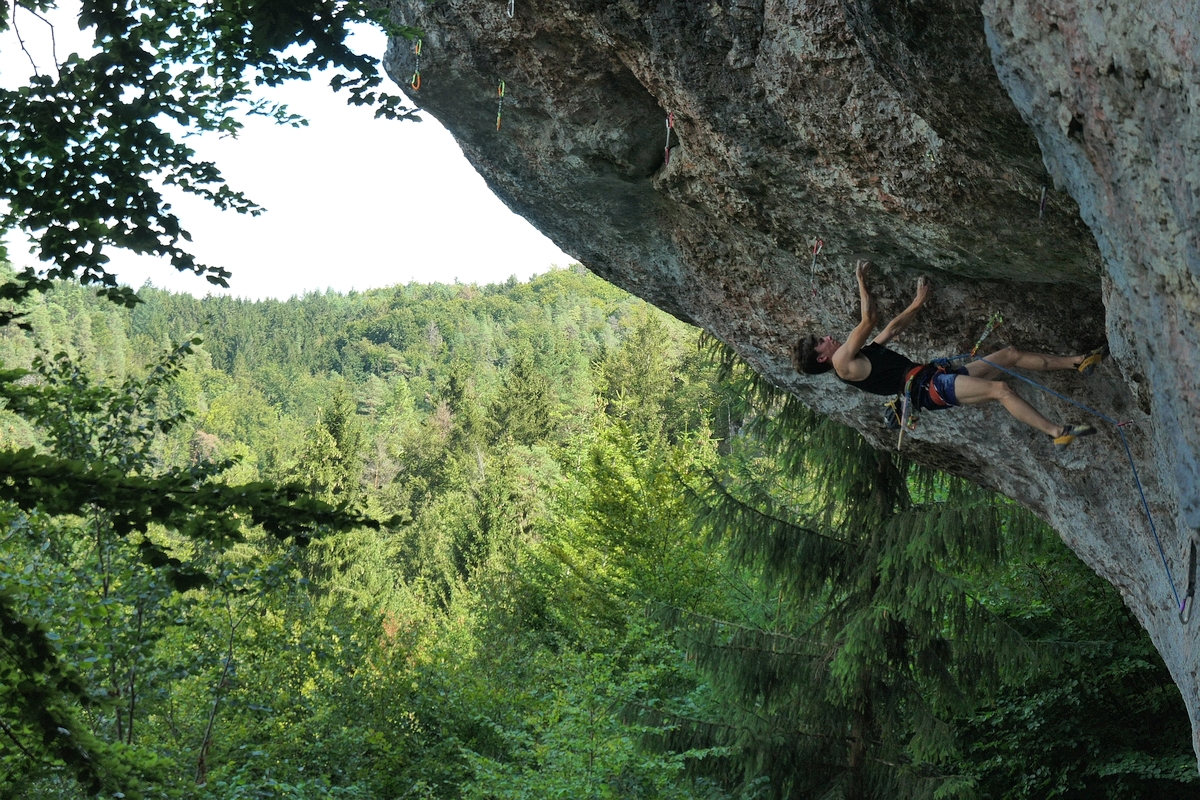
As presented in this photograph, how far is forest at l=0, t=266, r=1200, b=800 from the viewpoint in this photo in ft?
12.4

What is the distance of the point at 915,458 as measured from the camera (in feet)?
26.2

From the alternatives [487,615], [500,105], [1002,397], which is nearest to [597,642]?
[487,615]

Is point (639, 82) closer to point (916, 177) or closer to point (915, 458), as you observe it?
point (916, 177)

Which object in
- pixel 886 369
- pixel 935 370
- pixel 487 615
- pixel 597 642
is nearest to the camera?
pixel 935 370

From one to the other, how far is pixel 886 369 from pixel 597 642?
9.75 meters

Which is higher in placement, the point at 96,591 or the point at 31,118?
the point at 31,118

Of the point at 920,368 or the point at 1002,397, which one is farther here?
the point at 920,368

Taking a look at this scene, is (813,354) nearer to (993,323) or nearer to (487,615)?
(993,323)

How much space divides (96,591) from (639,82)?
4.96 m

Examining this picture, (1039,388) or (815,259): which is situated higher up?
(815,259)

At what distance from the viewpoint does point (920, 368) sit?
582cm

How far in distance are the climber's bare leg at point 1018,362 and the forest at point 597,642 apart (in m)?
2.92

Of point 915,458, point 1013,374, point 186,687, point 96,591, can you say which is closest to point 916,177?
point 1013,374

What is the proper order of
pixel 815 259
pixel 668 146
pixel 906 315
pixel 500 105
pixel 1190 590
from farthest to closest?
pixel 500 105 → pixel 668 146 → pixel 815 259 → pixel 906 315 → pixel 1190 590
